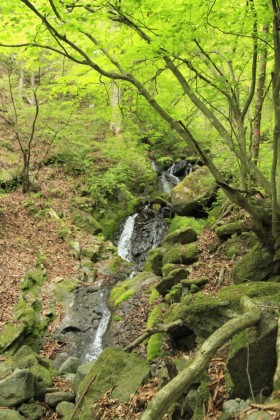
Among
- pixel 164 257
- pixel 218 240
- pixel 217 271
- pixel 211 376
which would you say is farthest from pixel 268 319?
pixel 164 257

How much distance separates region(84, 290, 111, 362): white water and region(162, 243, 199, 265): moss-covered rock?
214 cm

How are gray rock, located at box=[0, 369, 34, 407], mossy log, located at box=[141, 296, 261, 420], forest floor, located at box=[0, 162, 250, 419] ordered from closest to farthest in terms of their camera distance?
mossy log, located at box=[141, 296, 261, 420], forest floor, located at box=[0, 162, 250, 419], gray rock, located at box=[0, 369, 34, 407]

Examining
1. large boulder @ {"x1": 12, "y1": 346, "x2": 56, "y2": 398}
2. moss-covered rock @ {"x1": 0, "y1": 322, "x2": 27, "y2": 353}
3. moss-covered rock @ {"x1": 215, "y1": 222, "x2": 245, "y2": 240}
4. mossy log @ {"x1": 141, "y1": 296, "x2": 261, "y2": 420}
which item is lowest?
large boulder @ {"x1": 12, "y1": 346, "x2": 56, "y2": 398}

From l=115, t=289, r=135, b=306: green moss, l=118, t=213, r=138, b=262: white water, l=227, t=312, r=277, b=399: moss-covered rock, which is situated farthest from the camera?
l=118, t=213, r=138, b=262: white water

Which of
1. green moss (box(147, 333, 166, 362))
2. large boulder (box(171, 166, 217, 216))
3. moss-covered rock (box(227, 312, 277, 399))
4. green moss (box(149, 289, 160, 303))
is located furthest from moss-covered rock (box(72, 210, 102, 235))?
moss-covered rock (box(227, 312, 277, 399))

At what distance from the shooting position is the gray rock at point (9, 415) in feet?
16.4

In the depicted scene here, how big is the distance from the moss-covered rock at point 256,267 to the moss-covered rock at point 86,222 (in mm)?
8401

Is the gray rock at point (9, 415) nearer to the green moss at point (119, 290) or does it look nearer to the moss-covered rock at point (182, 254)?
the green moss at point (119, 290)

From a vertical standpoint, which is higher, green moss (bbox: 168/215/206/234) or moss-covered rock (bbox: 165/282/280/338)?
moss-covered rock (bbox: 165/282/280/338)

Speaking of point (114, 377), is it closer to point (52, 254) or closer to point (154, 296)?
point (154, 296)

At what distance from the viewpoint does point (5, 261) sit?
32.2ft

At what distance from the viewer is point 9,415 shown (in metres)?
5.05

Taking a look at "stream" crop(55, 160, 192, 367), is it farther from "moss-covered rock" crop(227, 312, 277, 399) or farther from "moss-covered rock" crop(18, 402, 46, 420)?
"moss-covered rock" crop(227, 312, 277, 399)

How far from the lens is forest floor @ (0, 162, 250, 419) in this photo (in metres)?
4.35
